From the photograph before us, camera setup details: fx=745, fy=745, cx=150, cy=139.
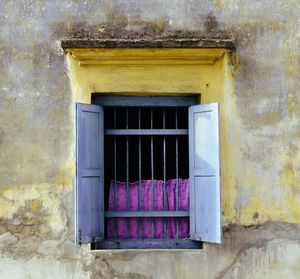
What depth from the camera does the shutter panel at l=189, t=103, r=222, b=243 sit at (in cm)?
727

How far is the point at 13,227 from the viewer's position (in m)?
7.52

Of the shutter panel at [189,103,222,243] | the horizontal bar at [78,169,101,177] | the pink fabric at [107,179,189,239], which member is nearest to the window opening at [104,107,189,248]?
the pink fabric at [107,179,189,239]

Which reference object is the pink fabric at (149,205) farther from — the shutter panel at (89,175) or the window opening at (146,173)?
the shutter panel at (89,175)

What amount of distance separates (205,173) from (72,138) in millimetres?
1397

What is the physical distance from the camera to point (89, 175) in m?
7.37

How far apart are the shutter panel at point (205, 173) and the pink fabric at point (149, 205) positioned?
18 centimetres

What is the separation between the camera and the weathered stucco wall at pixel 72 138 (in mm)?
7523

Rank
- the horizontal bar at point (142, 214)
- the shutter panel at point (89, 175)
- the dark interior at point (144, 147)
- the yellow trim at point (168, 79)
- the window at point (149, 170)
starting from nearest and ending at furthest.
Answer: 1. the shutter panel at point (89, 175)
2. the window at point (149, 170)
3. the yellow trim at point (168, 79)
4. the horizontal bar at point (142, 214)
5. the dark interior at point (144, 147)

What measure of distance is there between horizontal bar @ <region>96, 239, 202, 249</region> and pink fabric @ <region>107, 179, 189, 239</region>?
59 millimetres

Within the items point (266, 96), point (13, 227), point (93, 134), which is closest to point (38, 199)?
A: point (13, 227)

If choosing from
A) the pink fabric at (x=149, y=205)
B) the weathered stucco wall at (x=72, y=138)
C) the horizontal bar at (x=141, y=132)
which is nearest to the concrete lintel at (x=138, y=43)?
the weathered stucco wall at (x=72, y=138)

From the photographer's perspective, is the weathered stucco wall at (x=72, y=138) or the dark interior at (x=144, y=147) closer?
the weathered stucco wall at (x=72, y=138)

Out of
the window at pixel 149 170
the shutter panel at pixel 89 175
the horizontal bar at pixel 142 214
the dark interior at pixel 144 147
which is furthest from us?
the dark interior at pixel 144 147

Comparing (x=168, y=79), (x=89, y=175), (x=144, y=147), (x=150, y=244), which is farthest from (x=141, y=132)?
(x=150, y=244)
